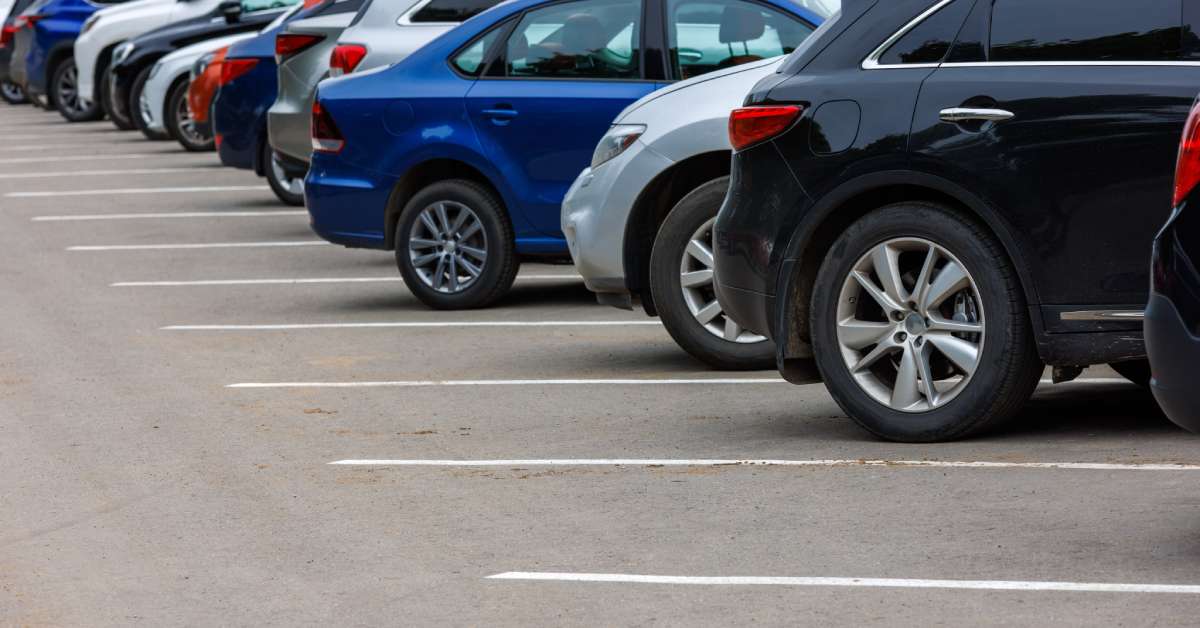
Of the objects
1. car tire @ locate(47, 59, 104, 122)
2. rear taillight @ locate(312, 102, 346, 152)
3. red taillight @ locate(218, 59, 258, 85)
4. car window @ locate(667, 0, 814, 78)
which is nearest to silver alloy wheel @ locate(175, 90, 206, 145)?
red taillight @ locate(218, 59, 258, 85)

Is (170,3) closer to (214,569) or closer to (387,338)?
(387,338)

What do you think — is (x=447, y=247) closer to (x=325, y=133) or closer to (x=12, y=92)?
(x=325, y=133)

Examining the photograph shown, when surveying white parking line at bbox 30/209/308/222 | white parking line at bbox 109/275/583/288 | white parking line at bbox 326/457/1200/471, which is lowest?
white parking line at bbox 30/209/308/222

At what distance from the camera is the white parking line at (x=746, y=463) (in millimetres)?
6922

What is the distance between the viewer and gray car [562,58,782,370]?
948 centimetres

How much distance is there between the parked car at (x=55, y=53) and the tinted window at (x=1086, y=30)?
85.4 feet

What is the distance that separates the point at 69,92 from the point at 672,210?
83.0 feet

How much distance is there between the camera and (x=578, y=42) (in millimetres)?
11719

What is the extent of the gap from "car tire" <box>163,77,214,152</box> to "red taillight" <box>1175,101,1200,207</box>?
62.4ft

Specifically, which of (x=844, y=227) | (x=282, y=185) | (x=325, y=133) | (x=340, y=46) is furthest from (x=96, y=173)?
(x=844, y=227)

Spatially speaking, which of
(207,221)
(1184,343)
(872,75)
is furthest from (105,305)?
(1184,343)

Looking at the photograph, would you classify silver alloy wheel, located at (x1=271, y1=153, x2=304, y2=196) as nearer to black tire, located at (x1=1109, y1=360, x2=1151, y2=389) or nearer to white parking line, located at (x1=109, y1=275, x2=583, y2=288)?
white parking line, located at (x1=109, y1=275, x2=583, y2=288)

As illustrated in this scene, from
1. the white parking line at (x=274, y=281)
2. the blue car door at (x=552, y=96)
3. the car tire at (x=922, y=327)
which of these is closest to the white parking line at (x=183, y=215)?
the white parking line at (x=274, y=281)

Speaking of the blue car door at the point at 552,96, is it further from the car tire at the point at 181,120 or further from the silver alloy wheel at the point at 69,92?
the silver alloy wheel at the point at 69,92
